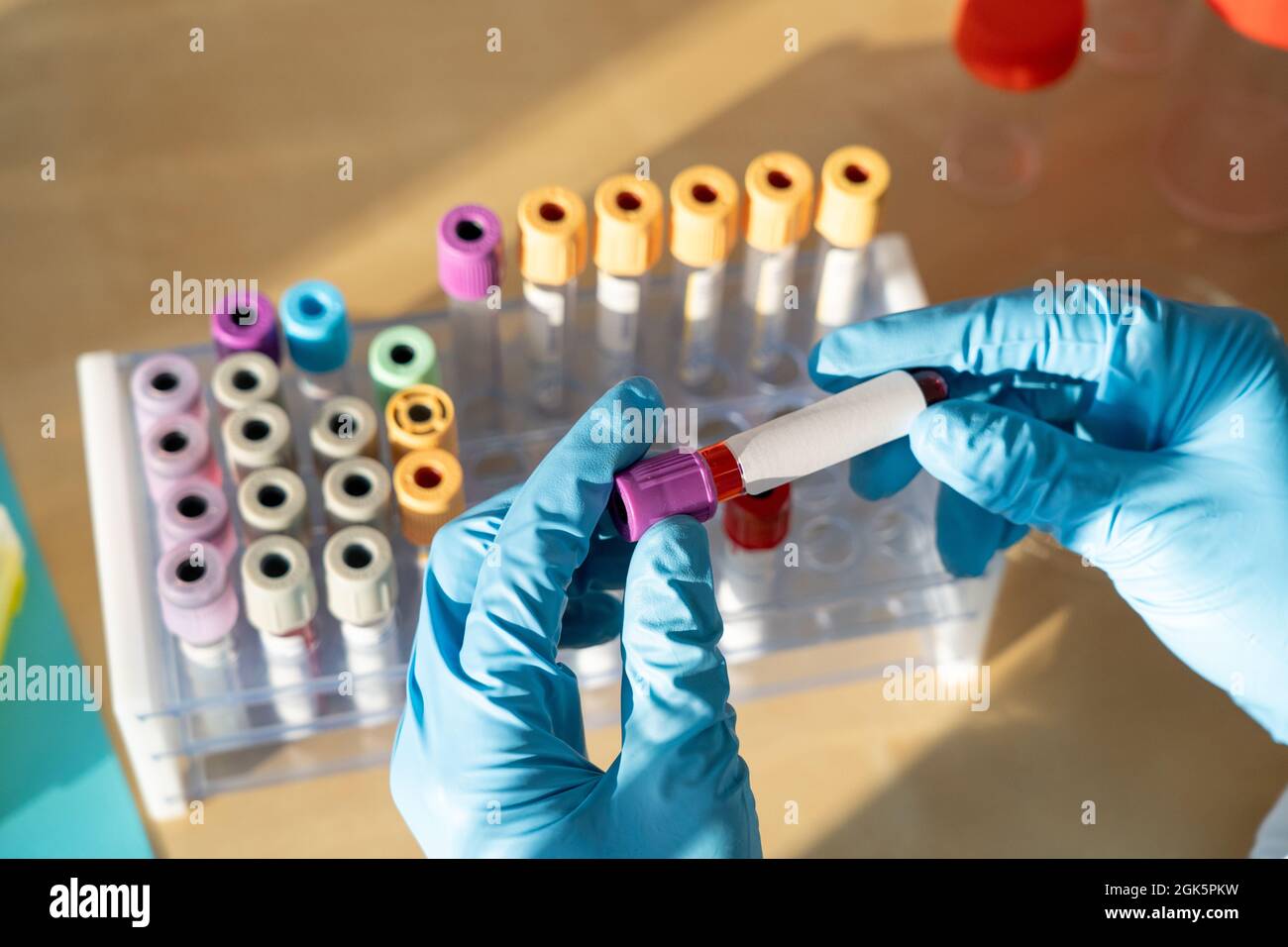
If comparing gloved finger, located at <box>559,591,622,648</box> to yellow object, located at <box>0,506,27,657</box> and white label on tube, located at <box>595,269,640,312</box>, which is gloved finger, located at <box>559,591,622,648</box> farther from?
yellow object, located at <box>0,506,27,657</box>

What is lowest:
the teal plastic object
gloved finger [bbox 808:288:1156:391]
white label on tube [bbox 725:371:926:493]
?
the teal plastic object

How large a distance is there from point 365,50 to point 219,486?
763 millimetres

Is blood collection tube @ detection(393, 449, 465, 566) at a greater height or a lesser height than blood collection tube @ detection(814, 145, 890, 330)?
lesser

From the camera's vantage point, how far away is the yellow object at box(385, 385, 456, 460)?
1334mm

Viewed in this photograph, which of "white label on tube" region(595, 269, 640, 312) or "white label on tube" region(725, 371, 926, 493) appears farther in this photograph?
"white label on tube" region(595, 269, 640, 312)

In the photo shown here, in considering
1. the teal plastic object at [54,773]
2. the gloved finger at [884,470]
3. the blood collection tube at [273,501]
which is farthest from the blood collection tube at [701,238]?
the teal plastic object at [54,773]

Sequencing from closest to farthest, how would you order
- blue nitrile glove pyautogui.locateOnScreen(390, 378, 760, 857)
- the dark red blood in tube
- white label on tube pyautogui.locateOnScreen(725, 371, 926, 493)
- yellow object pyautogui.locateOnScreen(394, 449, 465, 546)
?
blue nitrile glove pyautogui.locateOnScreen(390, 378, 760, 857), white label on tube pyautogui.locateOnScreen(725, 371, 926, 493), yellow object pyautogui.locateOnScreen(394, 449, 465, 546), the dark red blood in tube

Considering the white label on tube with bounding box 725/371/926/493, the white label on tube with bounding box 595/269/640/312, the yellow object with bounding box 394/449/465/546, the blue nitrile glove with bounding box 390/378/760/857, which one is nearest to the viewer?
the blue nitrile glove with bounding box 390/378/760/857

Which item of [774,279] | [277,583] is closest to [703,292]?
[774,279]

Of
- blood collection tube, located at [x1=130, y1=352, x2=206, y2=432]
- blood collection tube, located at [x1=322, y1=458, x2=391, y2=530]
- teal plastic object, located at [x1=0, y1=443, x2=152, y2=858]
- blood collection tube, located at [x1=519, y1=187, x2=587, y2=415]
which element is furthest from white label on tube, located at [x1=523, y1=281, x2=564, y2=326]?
teal plastic object, located at [x1=0, y1=443, x2=152, y2=858]

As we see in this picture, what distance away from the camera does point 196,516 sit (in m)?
1.32

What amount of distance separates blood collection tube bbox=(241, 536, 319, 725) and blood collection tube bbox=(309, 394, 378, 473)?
9 cm

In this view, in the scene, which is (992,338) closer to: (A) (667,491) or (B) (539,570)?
(A) (667,491)

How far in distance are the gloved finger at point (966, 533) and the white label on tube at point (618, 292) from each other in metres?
0.35
